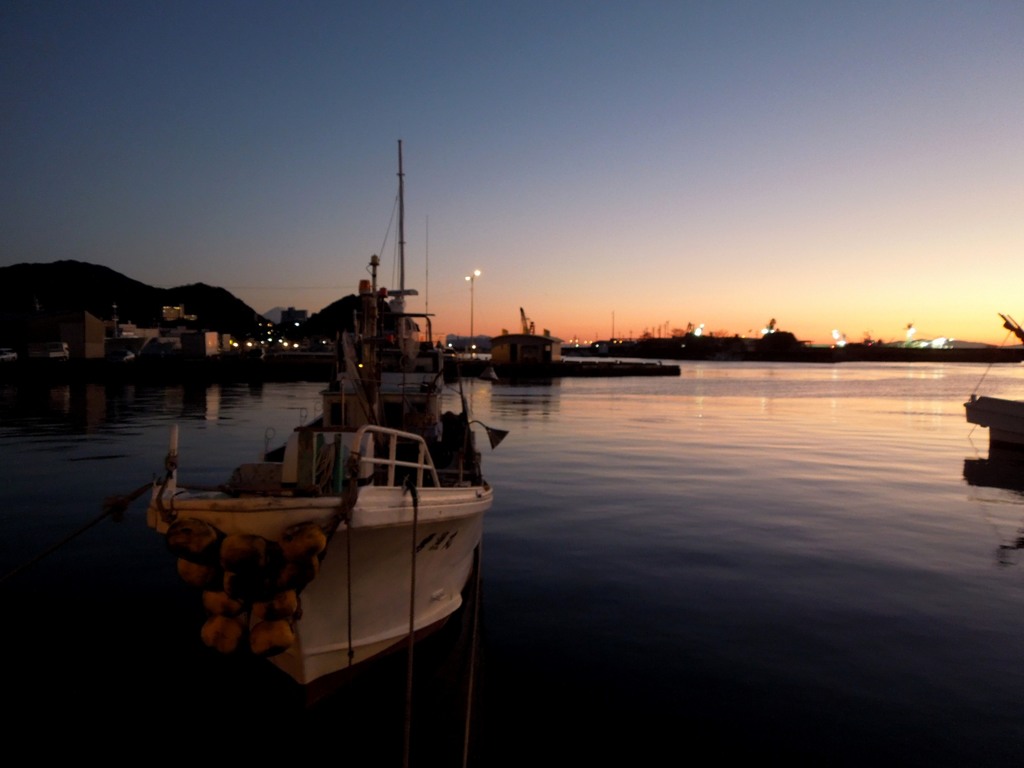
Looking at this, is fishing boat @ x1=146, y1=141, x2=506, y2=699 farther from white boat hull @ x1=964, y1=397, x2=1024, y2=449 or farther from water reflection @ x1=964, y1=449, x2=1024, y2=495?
white boat hull @ x1=964, y1=397, x2=1024, y2=449

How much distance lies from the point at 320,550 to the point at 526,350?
96.6 m

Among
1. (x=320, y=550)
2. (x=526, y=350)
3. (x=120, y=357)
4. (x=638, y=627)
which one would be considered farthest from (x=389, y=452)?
(x=526, y=350)

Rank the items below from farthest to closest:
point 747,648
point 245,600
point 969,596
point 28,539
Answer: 1. point 28,539
2. point 969,596
3. point 747,648
4. point 245,600

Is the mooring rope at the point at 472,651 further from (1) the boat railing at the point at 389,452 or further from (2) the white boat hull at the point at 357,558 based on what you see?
(1) the boat railing at the point at 389,452

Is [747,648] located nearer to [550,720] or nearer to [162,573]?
[550,720]

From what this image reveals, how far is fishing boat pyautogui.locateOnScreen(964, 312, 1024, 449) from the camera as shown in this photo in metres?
32.9

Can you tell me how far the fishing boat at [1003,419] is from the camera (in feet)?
108

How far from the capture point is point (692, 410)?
179 ft

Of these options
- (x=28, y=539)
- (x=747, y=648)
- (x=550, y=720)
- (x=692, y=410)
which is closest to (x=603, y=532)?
(x=747, y=648)

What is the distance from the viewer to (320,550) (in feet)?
22.4

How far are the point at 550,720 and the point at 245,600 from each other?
400cm

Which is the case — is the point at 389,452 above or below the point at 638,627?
above

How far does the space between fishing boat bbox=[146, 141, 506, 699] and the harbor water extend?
0.97 m

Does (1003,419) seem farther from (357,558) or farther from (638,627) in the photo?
(357,558)
